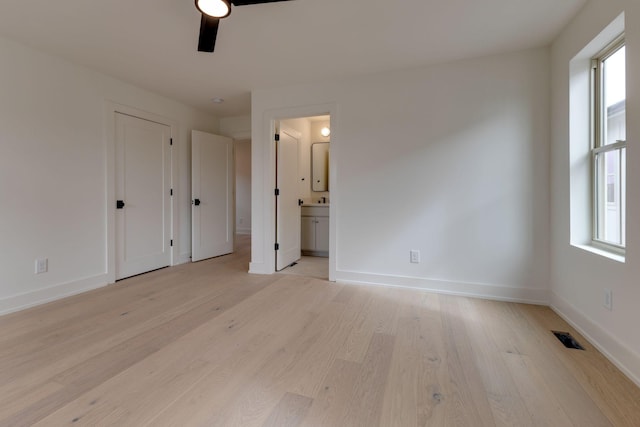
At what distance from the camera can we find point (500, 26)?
2217 mm

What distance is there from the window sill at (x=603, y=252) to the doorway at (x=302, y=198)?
7.60 ft

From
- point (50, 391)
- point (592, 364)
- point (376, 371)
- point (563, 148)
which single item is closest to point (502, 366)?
point (592, 364)

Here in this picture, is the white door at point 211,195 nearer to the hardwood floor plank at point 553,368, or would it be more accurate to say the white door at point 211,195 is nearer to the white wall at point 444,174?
the white wall at point 444,174

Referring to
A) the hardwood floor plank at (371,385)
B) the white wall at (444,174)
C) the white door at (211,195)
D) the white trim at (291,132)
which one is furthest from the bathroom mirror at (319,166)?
the hardwood floor plank at (371,385)

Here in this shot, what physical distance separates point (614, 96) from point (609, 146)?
37 centimetres

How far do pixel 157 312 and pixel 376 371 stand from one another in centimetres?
185

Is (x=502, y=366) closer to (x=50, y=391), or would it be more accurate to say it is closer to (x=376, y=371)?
(x=376, y=371)

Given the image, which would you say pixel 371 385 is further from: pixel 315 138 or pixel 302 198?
pixel 315 138

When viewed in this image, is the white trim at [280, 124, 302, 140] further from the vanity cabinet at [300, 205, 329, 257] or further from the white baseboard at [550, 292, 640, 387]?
the white baseboard at [550, 292, 640, 387]

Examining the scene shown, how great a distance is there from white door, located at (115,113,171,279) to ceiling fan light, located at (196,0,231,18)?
7.57 ft

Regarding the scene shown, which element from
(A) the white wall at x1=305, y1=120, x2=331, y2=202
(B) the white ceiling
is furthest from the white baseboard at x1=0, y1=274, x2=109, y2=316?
(A) the white wall at x1=305, y1=120, x2=331, y2=202

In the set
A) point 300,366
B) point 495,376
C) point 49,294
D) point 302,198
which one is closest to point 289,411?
point 300,366

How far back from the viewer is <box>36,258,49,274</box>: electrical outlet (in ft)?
8.47

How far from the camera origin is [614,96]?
6.45 ft
